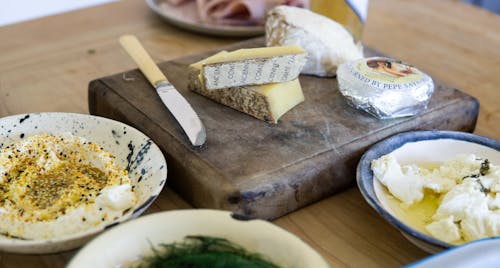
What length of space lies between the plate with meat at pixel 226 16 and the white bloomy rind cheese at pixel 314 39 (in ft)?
0.83

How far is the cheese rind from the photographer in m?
1.00

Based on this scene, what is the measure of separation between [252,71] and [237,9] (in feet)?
1.72

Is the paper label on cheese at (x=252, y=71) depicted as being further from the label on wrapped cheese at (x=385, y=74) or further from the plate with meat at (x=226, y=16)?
the plate with meat at (x=226, y=16)

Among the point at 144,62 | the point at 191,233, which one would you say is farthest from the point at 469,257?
the point at 144,62

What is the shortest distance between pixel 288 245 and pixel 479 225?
10.4 inches

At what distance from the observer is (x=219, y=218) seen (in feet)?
2.41

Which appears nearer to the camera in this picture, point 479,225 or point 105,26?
point 479,225

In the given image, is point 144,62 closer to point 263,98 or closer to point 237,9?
point 263,98

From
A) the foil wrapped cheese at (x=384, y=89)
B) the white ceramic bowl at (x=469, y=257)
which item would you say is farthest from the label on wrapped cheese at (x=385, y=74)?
the white ceramic bowl at (x=469, y=257)

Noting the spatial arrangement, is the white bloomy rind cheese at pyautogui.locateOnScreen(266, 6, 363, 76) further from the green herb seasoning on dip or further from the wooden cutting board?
the green herb seasoning on dip

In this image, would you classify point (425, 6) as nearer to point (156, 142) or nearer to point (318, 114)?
point (318, 114)

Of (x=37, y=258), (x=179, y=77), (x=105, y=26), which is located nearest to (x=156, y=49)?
(x=105, y=26)

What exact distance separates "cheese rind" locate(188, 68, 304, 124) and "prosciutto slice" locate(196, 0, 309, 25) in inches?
17.4

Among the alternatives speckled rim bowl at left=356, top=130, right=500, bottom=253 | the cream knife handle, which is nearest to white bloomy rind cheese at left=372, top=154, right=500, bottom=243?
speckled rim bowl at left=356, top=130, right=500, bottom=253
